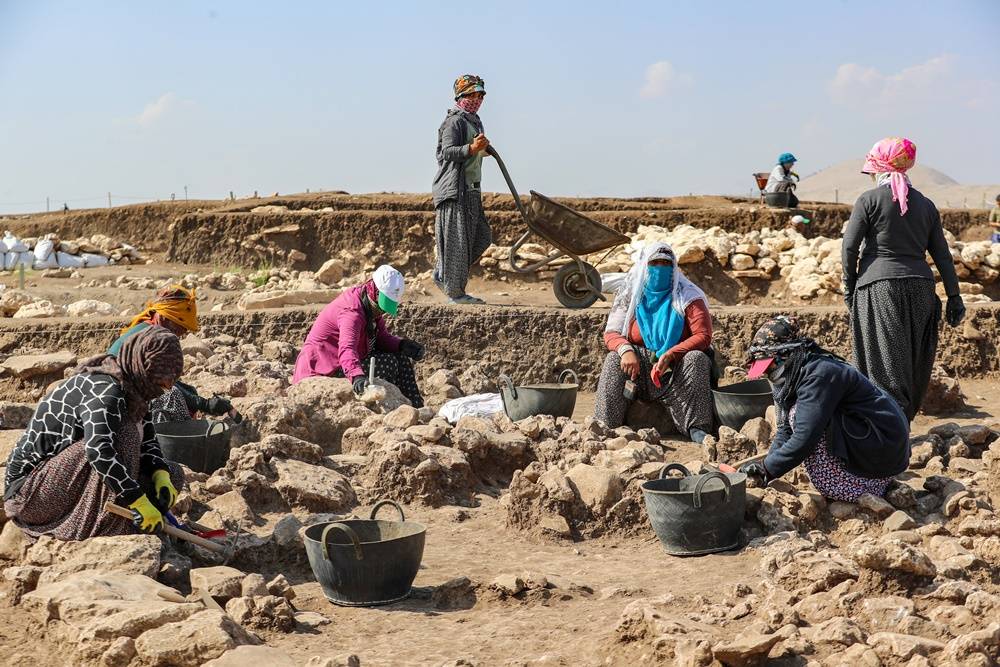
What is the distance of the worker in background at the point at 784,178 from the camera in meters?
16.6

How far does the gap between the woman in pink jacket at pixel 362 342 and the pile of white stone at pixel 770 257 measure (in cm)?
515

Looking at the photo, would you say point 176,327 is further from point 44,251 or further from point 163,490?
point 44,251

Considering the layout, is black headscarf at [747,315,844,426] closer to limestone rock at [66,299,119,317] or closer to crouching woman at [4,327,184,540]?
crouching woman at [4,327,184,540]

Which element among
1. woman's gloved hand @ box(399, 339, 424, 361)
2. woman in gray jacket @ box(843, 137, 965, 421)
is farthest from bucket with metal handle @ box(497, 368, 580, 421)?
woman in gray jacket @ box(843, 137, 965, 421)

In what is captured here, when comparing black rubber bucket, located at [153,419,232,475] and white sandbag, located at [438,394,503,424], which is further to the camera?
white sandbag, located at [438,394,503,424]

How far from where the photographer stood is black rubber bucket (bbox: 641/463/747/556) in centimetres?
453

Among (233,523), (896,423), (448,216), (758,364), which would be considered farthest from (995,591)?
(448,216)

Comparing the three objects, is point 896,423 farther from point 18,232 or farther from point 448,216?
point 18,232

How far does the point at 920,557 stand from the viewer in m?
3.76

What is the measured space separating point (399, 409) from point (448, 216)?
373cm

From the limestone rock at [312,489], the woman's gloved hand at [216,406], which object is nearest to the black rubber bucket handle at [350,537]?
the limestone rock at [312,489]

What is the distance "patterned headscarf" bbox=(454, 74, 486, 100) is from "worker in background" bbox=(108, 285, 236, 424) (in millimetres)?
4169

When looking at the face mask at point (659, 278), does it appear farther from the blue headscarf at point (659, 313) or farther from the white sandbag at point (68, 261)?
the white sandbag at point (68, 261)

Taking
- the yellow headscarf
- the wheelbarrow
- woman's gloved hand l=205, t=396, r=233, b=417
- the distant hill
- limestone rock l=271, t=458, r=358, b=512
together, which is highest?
the distant hill
